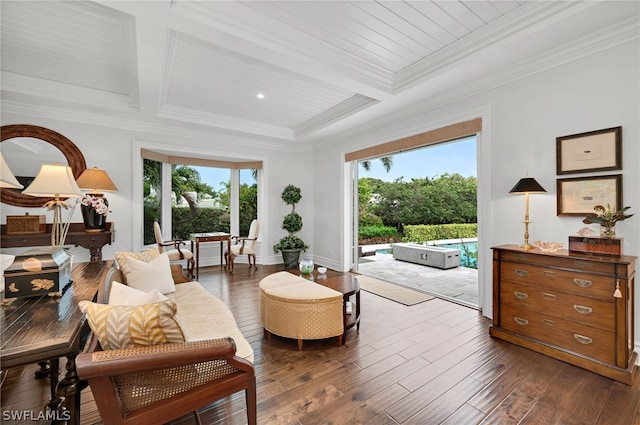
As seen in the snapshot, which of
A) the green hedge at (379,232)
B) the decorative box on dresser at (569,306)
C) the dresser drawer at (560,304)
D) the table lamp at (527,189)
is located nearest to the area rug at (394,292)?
the decorative box on dresser at (569,306)

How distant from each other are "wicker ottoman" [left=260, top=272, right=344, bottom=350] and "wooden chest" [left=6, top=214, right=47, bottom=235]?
11.2 ft

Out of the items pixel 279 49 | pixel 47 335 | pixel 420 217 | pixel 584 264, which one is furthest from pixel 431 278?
pixel 47 335

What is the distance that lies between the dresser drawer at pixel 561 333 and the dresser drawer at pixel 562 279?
0.27 metres

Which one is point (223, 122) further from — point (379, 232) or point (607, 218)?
point (379, 232)

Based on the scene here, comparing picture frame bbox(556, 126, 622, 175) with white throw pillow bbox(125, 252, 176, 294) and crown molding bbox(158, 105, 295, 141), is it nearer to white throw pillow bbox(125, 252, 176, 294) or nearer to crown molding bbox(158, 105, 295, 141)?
white throw pillow bbox(125, 252, 176, 294)

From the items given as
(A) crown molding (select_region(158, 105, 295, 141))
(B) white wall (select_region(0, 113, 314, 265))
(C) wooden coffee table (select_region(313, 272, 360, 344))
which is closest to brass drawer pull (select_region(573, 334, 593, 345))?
(C) wooden coffee table (select_region(313, 272, 360, 344))

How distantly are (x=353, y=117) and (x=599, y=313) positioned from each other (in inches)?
143

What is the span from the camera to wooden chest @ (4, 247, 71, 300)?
1.43 m

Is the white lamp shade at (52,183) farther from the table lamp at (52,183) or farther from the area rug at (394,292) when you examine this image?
the area rug at (394,292)

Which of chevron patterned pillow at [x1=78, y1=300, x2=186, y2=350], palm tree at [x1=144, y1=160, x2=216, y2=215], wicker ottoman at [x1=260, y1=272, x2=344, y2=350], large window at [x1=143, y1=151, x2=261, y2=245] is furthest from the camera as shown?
palm tree at [x1=144, y1=160, x2=216, y2=215]

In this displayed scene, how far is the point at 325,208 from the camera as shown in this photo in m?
6.11

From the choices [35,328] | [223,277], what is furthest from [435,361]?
[223,277]

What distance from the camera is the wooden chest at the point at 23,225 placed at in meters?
3.55

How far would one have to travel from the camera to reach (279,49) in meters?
2.60
